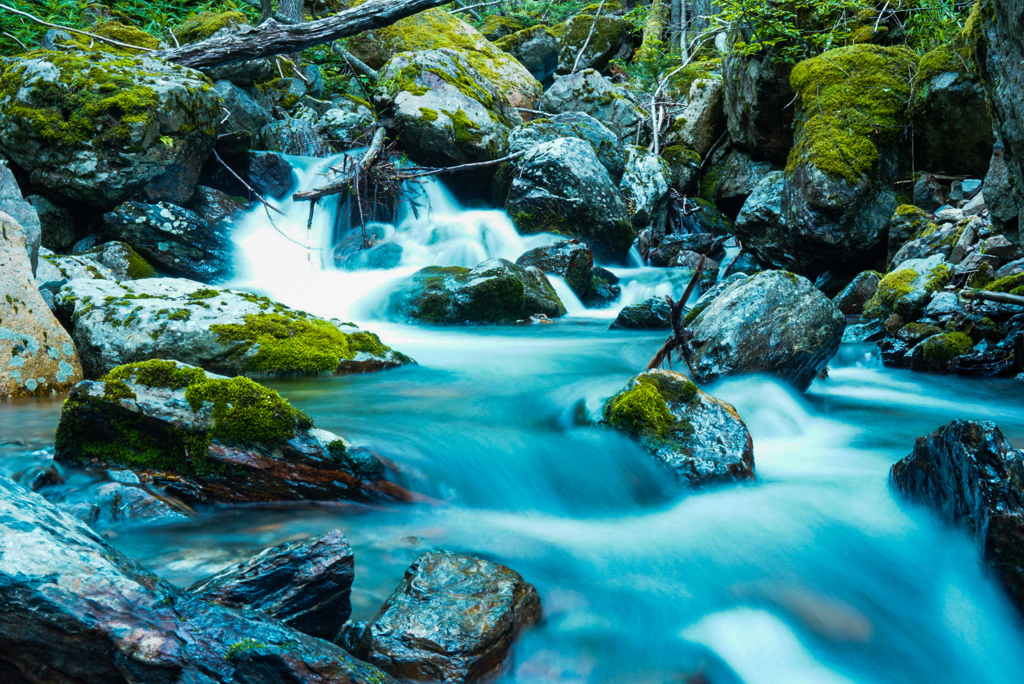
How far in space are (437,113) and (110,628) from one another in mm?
10891

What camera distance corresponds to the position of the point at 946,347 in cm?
618

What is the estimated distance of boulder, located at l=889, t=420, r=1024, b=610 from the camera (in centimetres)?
246

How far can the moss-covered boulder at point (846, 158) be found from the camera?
910 centimetres

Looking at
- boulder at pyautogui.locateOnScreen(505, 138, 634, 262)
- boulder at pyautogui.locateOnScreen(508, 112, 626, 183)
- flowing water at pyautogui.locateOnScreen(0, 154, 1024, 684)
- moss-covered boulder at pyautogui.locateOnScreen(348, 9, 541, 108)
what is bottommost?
flowing water at pyautogui.locateOnScreen(0, 154, 1024, 684)

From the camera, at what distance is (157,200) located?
→ 8.99 metres

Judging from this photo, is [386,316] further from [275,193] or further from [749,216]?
[749,216]

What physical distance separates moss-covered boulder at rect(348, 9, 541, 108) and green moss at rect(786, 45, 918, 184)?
756 centimetres

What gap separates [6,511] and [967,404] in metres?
6.10

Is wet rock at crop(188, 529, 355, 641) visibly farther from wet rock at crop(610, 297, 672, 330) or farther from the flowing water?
wet rock at crop(610, 297, 672, 330)

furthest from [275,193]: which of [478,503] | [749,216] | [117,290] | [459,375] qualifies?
[478,503]

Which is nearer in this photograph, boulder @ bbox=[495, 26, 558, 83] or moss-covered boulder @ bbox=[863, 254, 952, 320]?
moss-covered boulder @ bbox=[863, 254, 952, 320]

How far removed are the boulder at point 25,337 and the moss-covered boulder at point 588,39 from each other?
19.2m

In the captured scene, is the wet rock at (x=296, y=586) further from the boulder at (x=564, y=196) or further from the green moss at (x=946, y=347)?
the boulder at (x=564, y=196)

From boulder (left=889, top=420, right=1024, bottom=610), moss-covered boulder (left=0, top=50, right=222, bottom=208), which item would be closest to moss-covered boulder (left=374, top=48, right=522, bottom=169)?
moss-covered boulder (left=0, top=50, right=222, bottom=208)
